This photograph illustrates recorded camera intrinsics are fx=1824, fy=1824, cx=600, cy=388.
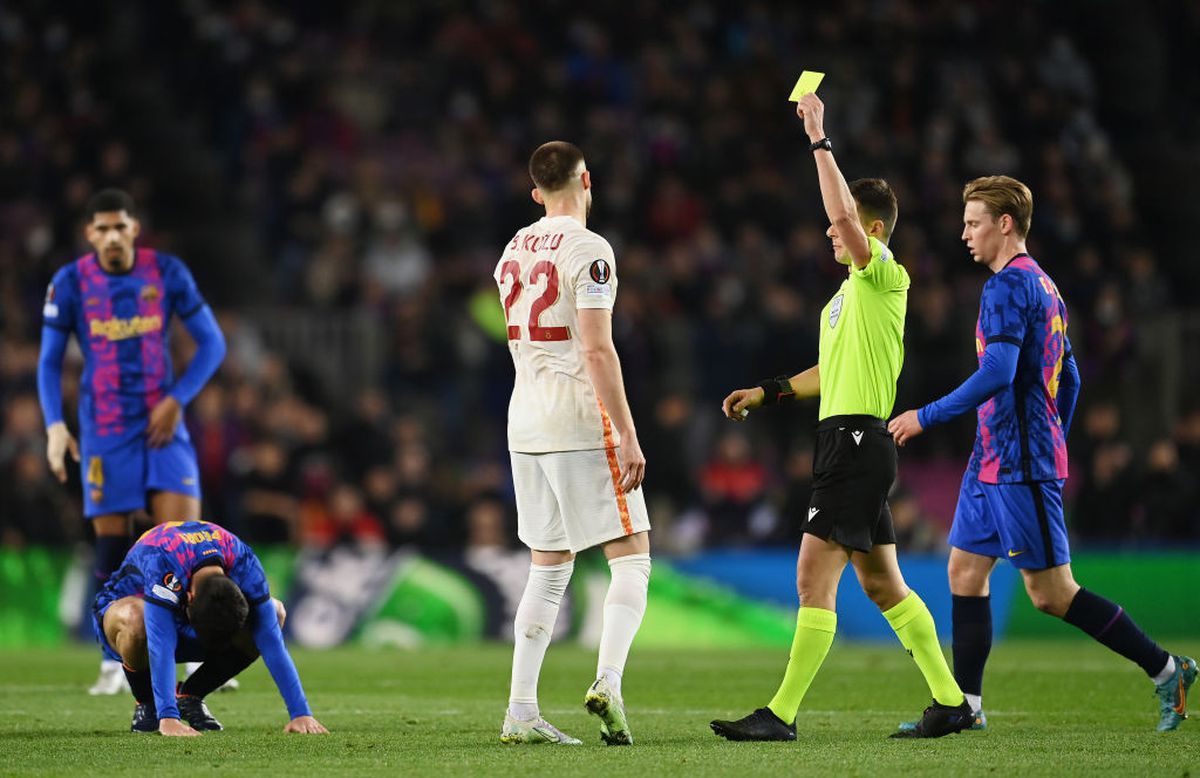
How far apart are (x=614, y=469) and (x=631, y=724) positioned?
5.26ft

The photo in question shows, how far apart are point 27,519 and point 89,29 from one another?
26.8 ft

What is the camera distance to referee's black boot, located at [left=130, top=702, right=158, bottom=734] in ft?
26.2

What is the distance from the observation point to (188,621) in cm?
784

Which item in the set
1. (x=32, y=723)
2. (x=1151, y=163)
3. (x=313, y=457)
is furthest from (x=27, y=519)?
(x=1151, y=163)

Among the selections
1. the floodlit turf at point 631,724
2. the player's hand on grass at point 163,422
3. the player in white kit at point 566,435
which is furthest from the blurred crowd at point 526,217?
the player in white kit at point 566,435

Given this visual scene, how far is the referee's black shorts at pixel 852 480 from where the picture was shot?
24.2 feet

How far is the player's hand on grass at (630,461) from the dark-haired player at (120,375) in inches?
136

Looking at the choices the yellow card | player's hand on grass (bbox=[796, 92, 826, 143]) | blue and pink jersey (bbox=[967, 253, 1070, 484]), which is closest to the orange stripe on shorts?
player's hand on grass (bbox=[796, 92, 826, 143])

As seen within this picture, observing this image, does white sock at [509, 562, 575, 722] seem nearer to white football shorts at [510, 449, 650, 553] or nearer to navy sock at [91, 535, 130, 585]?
white football shorts at [510, 449, 650, 553]

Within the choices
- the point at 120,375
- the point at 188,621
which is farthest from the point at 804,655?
the point at 120,375

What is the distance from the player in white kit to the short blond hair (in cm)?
182

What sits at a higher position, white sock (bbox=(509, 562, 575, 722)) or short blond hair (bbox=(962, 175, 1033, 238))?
short blond hair (bbox=(962, 175, 1033, 238))

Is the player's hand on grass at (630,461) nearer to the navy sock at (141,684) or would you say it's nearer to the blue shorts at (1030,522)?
the blue shorts at (1030,522)

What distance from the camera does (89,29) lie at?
22.1 meters
